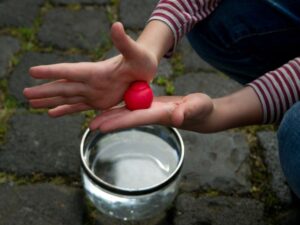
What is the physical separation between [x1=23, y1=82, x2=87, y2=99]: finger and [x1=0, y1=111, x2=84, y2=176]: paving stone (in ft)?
1.16

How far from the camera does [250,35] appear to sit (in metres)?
1.16

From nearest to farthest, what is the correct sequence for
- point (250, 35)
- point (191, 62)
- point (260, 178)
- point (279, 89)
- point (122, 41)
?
point (122, 41) < point (279, 89) < point (250, 35) < point (260, 178) < point (191, 62)

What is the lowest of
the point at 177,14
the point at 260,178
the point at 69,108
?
the point at 260,178

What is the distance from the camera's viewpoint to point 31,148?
1.30 meters

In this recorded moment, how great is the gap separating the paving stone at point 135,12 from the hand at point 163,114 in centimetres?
74

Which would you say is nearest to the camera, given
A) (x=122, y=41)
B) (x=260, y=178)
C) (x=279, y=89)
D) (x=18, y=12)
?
(x=122, y=41)

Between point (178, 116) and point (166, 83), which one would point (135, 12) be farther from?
point (178, 116)

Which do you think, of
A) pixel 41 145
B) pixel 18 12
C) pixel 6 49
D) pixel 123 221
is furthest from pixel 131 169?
pixel 18 12

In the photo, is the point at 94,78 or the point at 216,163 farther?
the point at 216,163

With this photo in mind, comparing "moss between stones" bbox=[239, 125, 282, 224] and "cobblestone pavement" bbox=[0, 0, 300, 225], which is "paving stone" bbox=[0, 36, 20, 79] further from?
"moss between stones" bbox=[239, 125, 282, 224]

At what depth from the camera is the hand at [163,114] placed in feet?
3.01

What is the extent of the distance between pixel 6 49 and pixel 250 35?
0.74 metres

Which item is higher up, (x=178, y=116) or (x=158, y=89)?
(x=178, y=116)

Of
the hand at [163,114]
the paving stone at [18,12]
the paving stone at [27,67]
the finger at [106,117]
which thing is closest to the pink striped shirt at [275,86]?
the hand at [163,114]
